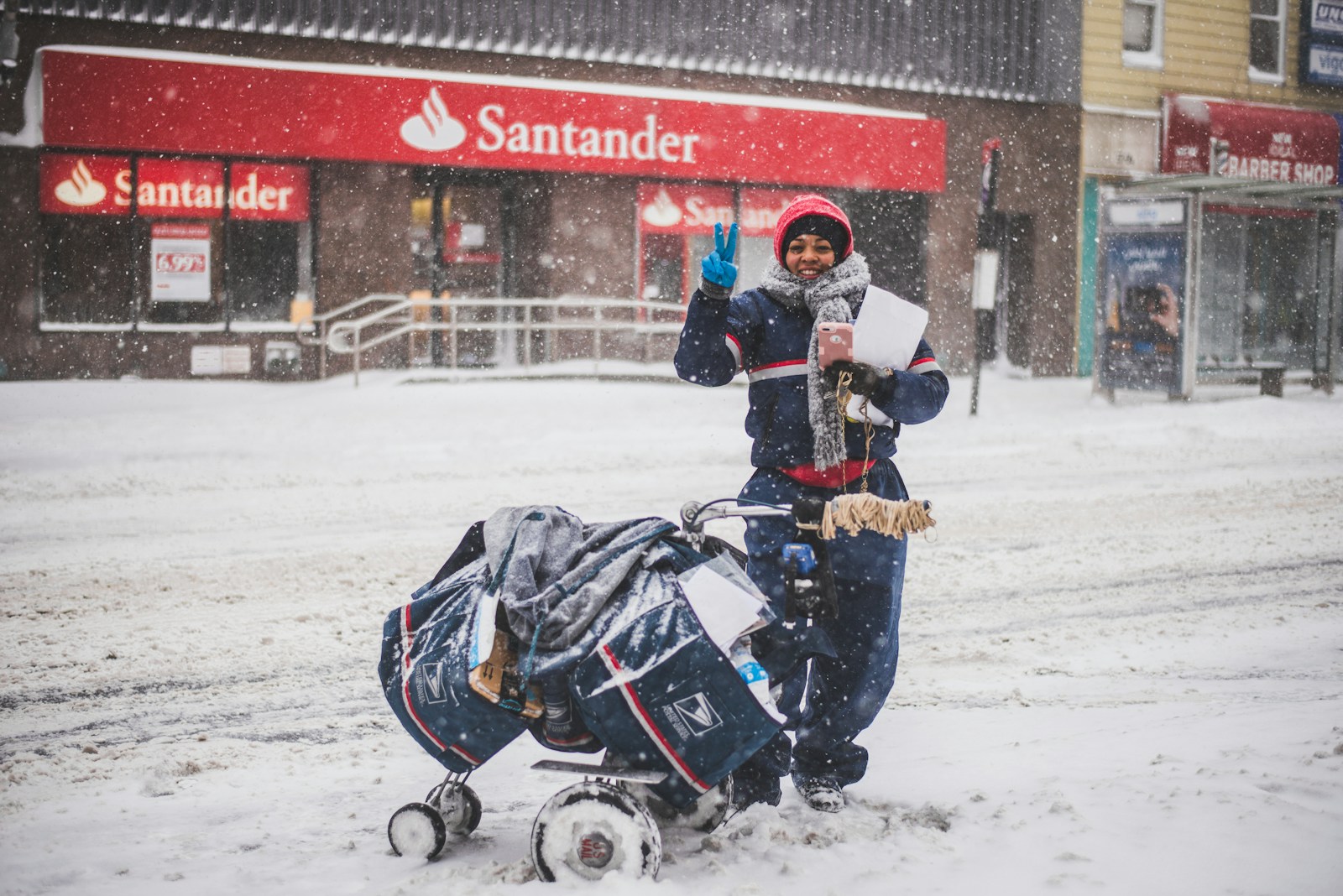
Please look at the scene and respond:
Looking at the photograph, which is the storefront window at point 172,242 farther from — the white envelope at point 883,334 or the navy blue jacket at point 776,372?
the white envelope at point 883,334

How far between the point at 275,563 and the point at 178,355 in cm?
934

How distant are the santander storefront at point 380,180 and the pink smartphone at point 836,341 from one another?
44.9 ft

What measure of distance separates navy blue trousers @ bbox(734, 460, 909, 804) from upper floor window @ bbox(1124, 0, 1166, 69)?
19.8 metres

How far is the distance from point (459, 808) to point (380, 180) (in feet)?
46.8

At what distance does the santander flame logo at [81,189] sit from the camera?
583 inches

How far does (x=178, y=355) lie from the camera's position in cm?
1545

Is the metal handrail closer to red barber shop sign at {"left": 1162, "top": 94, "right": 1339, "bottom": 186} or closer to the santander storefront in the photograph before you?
the santander storefront

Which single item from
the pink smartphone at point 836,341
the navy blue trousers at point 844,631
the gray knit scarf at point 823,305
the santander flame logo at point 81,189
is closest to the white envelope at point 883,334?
the gray knit scarf at point 823,305

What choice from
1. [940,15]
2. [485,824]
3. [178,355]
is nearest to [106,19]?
[178,355]

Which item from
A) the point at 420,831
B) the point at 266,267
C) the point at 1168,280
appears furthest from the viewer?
the point at 266,267

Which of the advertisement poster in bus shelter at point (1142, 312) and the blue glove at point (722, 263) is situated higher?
the advertisement poster in bus shelter at point (1142, 312)

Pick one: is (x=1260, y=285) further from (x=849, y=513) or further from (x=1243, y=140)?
(x=849, y=513)

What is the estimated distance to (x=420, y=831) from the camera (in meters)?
3.25

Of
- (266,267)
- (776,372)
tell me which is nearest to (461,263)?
(266,267)
